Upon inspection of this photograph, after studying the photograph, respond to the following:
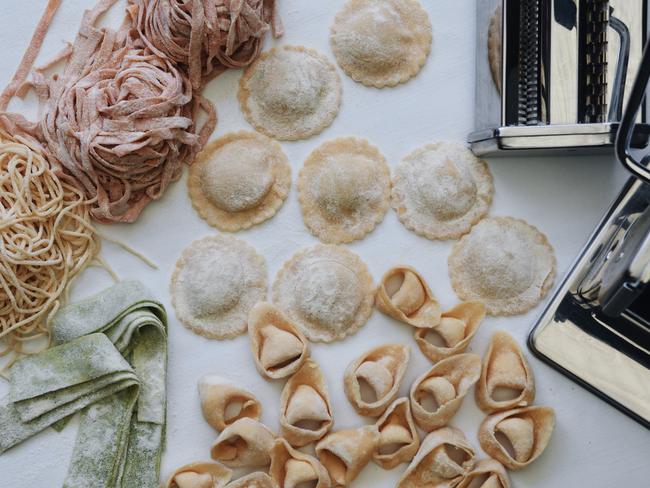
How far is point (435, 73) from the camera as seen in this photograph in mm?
1988

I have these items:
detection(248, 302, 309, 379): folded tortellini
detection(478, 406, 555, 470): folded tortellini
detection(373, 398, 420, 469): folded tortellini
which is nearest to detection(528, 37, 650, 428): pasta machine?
detection(478, 406, 555, 470): folded tortellini

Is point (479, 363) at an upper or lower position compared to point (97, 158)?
lower

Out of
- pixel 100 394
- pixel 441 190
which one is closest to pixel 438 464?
pixel 441 190

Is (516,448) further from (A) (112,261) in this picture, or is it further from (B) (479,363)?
(A) (112,261)

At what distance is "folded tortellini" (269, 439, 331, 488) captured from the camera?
1824 mm

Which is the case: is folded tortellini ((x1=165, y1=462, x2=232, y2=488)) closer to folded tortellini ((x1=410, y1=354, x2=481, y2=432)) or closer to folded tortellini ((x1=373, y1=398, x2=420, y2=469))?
folded tortellini ((x1=373, y1=398, x2=420, y2=469))

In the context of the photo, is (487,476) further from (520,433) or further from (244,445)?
(244,445)

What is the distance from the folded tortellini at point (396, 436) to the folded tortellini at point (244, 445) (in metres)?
0.30

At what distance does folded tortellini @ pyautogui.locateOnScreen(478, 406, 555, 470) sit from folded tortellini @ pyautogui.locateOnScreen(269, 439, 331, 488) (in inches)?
18.2

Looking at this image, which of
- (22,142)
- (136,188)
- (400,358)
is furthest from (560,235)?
(22,142)

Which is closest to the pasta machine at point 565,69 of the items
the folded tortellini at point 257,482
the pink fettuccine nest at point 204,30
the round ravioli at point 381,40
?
the round ravioli at point 381,40

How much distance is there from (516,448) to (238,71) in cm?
133

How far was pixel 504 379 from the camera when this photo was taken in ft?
6.13

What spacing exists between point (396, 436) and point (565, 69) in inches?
42.3
